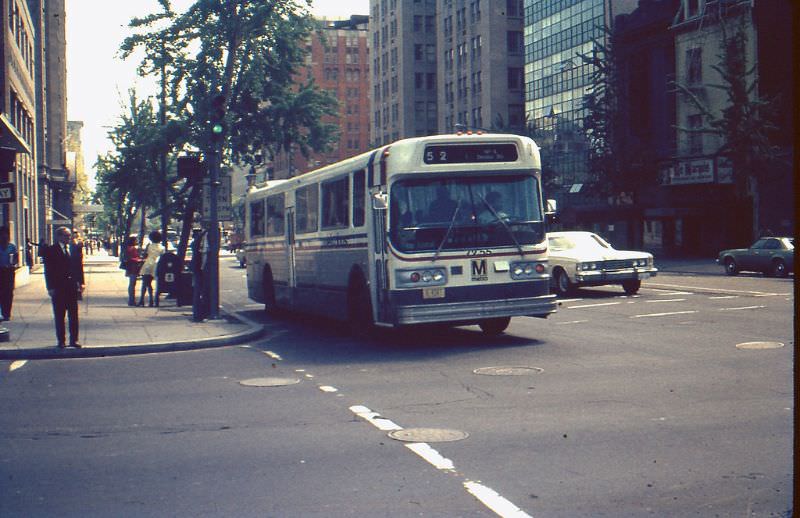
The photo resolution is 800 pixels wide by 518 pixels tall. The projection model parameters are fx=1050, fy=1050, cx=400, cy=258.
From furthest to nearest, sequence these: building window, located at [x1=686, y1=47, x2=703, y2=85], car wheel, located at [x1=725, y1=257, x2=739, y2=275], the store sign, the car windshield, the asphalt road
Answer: building window, located at [x1=686, y1=47, x2=703, y2=85] < car wheel, located at [x1=725, y1=257, x2=739, y2=275] < the car windshield < the store sign < the asphalt road

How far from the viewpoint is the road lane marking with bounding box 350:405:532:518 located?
5.91 metres

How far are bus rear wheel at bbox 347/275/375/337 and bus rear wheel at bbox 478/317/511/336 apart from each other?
1.82m

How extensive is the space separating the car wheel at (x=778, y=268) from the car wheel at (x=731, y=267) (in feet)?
7.44

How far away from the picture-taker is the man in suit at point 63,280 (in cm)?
1493

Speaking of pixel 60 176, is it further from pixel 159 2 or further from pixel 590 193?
pixel 159 2

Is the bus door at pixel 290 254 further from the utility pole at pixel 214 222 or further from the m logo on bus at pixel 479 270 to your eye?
the m logo on bus at pixel 479 270

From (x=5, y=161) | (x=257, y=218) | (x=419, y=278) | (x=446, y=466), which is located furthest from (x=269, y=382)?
(x=257, y=218)

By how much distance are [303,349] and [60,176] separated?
6151 centimetres

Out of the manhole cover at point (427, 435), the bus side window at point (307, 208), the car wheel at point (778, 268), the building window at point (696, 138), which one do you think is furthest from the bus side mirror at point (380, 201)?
the building window at point (696, 138)


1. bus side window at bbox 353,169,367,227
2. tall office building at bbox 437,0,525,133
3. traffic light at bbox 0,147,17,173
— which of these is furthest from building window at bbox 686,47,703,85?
traffic light at bbox 0,147,17,173

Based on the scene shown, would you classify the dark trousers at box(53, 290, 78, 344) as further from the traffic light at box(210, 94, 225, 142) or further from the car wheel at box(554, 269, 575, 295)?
the car wheel at box(554, 269, 575, 295)

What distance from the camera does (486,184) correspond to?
15.2 m

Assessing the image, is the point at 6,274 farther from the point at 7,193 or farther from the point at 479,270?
the point at 479,270

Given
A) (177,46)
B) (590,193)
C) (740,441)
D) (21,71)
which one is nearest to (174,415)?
(740,441)
